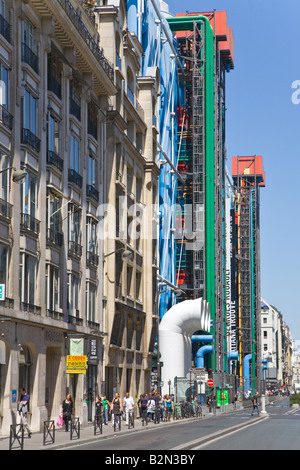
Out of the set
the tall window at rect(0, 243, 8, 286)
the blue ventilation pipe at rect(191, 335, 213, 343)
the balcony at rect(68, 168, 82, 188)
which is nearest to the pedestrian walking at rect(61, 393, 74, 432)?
the tall window at rect(0, 243, 8, 286)

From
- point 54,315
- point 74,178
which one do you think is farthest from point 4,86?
point 54,315

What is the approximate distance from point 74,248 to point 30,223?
7764 millimetres

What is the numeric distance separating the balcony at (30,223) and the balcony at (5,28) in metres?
7.55

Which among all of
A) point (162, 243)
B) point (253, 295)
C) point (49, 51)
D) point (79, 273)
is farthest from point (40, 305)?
point (253, 295)

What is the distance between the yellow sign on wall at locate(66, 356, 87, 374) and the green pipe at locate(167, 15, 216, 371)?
Result: 68.0m

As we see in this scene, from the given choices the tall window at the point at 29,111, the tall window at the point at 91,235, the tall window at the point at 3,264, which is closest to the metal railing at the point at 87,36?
the tall window at the point at 29,111

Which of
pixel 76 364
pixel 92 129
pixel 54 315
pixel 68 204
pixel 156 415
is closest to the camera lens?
pixel 76 364

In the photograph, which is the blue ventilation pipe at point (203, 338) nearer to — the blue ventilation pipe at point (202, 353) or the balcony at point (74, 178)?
the blue ventilation pipe at point (202, 353)

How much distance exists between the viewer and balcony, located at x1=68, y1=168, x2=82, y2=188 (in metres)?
43.5

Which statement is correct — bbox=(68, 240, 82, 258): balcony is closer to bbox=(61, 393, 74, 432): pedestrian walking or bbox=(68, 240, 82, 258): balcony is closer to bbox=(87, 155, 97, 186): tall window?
bbox=(87, 155, 97, 186): tall window

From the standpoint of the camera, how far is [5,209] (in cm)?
3344

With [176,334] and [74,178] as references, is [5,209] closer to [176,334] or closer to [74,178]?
[74,178]

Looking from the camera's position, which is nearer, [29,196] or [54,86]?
[29,196]
